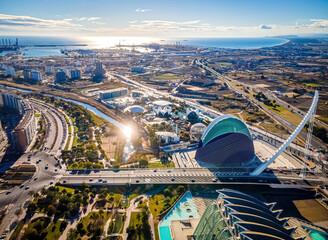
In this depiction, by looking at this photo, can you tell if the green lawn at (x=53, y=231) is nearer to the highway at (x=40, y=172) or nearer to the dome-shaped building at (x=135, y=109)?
the highway at (x=40, y=172)

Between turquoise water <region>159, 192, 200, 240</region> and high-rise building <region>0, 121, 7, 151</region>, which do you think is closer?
turquoise water <region>159, 192, 200, 240</region>

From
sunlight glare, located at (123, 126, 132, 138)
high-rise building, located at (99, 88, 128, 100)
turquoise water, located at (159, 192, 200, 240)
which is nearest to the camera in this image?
turquoise water, located at (159, 192, 200, 240)

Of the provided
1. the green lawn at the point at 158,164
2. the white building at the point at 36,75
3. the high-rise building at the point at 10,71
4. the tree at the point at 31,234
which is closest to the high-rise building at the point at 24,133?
the tree at the point at 31,234

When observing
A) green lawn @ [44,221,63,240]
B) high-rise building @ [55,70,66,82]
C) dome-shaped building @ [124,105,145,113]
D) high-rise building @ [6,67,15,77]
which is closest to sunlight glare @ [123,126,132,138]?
dome-shaped building @ [124,105,145,113]

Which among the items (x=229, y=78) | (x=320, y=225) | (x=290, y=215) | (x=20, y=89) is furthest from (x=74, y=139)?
(x=229, y=78)

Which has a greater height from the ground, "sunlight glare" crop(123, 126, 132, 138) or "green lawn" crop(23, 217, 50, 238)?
"sunlight glare" crop(123, 126, 132, 138)

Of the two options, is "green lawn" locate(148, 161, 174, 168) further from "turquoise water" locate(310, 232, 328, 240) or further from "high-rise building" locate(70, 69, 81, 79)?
"high-rise building" locate(70, 69, 81, 79)

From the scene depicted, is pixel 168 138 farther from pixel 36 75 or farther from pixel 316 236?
pixel 36 75

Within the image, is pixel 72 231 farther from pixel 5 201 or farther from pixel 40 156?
pixel 40 156
